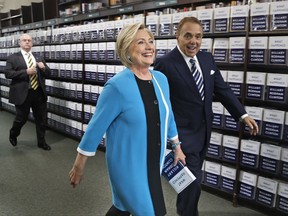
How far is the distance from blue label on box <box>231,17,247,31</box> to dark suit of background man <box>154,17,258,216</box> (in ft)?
2.48

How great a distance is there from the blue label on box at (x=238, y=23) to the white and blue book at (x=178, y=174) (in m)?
1.40

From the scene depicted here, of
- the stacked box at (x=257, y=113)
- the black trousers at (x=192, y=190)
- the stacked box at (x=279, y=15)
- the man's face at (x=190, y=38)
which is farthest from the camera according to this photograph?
the stacked box at (x=257, y=113)

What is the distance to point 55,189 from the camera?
3.07m

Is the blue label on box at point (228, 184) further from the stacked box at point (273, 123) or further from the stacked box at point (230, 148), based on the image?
the stacked box at point (273, 123)

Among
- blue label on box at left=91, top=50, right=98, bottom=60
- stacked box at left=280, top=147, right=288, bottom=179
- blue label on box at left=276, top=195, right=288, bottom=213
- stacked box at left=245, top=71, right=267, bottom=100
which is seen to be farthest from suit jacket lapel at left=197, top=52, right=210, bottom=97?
blue label on box at left=91, top=50, right=98, bottom=60

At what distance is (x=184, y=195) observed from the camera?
6.81 feet

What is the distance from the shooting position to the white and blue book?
1.78 m

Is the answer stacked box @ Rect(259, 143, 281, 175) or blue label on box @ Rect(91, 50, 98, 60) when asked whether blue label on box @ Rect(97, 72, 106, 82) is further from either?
stacked box @ Rect(259, 143, 281, 175)

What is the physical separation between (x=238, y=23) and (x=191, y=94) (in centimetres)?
106

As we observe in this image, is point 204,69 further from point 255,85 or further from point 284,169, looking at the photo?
point 284,169

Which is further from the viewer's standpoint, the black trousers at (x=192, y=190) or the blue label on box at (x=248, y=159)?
the blue label on box at (x=248, y=159)

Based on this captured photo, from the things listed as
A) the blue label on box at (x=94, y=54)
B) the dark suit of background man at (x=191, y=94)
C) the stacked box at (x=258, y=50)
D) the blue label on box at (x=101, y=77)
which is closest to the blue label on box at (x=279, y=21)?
the stacked box at (x=258, y=50)

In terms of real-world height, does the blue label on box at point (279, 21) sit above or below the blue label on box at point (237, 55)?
above

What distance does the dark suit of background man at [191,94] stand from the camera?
1.93 metres
